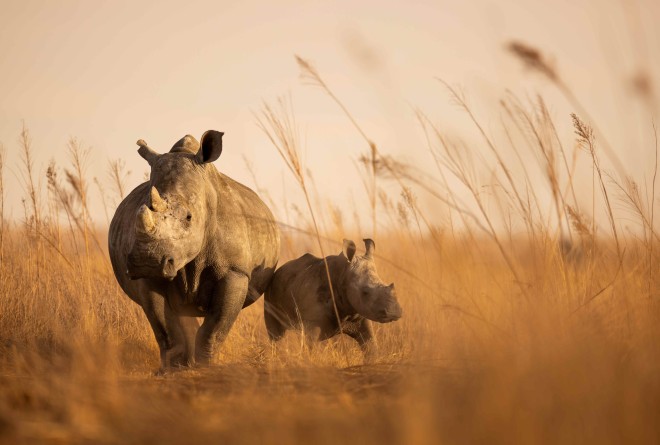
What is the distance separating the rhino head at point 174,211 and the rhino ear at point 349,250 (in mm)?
1333

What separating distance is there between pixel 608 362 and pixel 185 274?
10.2 ft

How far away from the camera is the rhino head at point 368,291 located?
5605mm

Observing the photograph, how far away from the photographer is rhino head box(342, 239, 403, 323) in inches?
221

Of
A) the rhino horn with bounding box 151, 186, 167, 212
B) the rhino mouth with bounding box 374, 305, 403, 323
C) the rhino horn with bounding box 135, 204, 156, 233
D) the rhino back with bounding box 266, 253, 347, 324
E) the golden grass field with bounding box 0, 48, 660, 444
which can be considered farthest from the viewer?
the rhino back with bounding box 266, 253, 347, 324

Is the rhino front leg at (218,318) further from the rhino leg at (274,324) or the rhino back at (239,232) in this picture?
the rhino leg at (274,324)

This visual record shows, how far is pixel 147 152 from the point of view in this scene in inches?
212

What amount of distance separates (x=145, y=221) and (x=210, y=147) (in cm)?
115

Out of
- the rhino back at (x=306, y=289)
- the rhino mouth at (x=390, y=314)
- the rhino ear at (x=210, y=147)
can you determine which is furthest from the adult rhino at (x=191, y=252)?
the rhino mouth at (x=390, y=314)

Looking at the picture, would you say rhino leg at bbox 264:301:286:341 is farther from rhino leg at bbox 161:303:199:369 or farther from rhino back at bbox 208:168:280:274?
rhino leg at bbox 161:303:199:369

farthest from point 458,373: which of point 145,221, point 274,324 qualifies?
point 274,324

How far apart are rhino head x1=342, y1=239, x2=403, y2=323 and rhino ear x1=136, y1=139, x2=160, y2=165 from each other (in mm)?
1729

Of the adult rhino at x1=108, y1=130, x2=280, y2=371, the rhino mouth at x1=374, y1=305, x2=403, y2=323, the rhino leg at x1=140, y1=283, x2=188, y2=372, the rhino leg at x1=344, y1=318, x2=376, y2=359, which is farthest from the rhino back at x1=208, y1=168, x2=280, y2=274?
the rhino mouth at x1=374, y1=305, x2=403, y2=323

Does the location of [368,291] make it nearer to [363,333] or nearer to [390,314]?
[390,314]

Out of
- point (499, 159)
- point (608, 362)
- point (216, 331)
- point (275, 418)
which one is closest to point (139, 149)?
point (216, 331)
